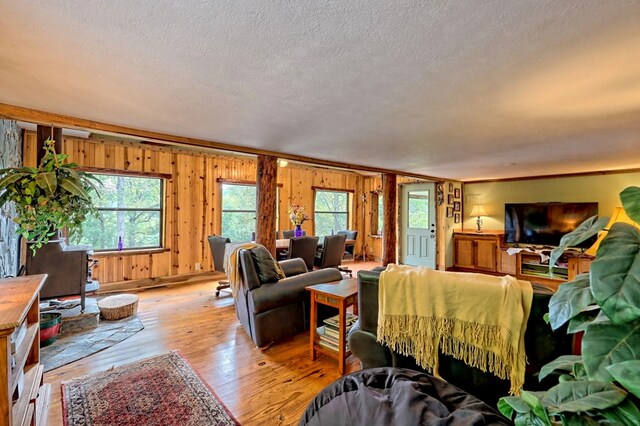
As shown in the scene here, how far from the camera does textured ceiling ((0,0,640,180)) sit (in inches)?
49.7

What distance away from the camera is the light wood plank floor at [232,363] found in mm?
2006

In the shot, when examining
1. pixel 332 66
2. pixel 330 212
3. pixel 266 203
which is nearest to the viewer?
pixel 332 66

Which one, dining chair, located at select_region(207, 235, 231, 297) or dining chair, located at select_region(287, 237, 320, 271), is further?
dining chair, located at select_region(287, 237, 320, 271)

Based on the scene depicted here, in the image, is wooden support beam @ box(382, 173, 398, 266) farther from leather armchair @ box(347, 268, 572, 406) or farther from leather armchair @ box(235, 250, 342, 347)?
leather armchair @ box(347, 268, 572, 406)

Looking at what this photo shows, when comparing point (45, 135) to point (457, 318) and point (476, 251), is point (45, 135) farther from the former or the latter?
point (476, 251)

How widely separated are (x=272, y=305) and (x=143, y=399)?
1.17m

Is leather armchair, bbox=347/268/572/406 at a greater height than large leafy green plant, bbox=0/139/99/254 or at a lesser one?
lesser

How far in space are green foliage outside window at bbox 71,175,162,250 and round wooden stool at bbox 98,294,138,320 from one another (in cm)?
144

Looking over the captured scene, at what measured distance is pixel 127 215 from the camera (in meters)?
4.84

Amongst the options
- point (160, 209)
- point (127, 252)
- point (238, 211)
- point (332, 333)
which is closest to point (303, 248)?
point (238, 211)

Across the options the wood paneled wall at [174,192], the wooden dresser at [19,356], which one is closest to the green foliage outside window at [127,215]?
the wood paneled wall at [174,192]

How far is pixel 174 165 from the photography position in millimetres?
5215

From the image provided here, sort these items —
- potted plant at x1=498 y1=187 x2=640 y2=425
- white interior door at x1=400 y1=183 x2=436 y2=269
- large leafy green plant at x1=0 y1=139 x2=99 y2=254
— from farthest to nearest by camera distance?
1. white interior door at x1=400 y1=183 x2=436 y2=269
2. large leafy green plant at x1=0 y1=139 x2=99 y2=254
3. potted plant at x1=498 y1=187 x2=640 y2=425

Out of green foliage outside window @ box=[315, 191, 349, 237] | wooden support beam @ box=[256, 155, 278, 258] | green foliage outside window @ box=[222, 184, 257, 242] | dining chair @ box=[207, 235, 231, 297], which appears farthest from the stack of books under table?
green foliage outside window @ box=[315, 191, 349, 237]
